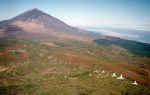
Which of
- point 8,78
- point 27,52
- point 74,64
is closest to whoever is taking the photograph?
point 8,78

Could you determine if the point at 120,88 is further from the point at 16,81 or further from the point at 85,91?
the point at 16,81

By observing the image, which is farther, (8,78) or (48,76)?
(48,76)

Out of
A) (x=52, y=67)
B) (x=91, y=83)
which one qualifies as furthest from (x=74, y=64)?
(x=91, y=83)

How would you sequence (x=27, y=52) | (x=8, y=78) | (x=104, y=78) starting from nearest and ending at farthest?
(x=104, y=78), (x=8, y=78), (x=27, y=52)

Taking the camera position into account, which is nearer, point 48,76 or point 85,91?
point 85,91

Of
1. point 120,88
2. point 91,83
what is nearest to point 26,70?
point 91,83

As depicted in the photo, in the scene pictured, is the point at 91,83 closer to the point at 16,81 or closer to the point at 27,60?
the point at 16,81

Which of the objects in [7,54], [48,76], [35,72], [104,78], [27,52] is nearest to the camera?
[104,78]

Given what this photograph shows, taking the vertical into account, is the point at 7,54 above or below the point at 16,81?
above

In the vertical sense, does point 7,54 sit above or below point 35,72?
above
